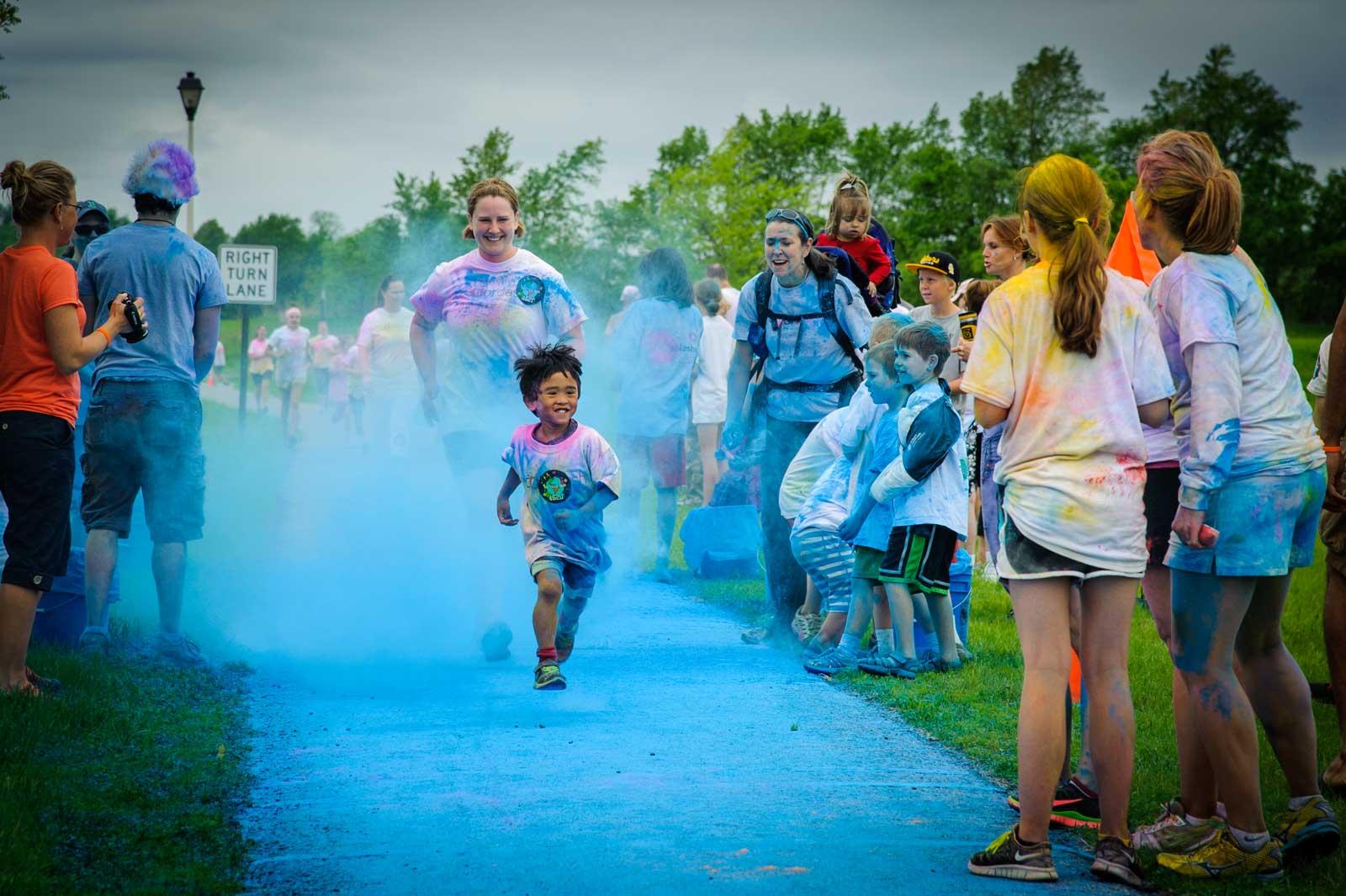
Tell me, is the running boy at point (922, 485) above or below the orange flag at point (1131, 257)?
below

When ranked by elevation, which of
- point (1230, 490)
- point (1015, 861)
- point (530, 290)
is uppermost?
point (530, 290)

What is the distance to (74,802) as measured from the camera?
13.6ft

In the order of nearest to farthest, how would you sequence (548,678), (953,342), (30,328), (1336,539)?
1. (1336,539)
2. (30,328)
3. (548,678)
4. (953,342)

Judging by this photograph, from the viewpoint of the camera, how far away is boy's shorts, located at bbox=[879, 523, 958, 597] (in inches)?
253

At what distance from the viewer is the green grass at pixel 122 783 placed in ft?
11.9

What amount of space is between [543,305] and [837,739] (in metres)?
2.97

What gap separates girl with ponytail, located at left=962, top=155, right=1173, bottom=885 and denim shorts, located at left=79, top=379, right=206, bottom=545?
4.27 m

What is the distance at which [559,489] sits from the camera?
6.33 metres

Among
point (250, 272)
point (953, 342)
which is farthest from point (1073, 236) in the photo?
point (250, 272)

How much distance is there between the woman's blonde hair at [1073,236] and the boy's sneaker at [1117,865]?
1.43m

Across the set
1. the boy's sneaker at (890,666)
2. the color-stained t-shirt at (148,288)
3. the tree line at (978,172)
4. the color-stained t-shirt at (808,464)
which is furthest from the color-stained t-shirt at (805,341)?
the tree line at (978,172)

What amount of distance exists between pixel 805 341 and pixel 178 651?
3.68 metres

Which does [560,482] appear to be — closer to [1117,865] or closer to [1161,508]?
[1161,508]

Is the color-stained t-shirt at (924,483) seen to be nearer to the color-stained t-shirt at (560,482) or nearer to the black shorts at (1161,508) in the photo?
the color-stained t-shirt at (560,482)
